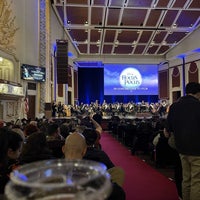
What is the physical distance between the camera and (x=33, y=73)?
12.0 metres

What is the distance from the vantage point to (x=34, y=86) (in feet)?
42.3

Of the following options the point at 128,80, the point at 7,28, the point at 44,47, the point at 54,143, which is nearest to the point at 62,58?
the point at 44,47

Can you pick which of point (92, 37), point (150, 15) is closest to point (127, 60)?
point (92, 37)

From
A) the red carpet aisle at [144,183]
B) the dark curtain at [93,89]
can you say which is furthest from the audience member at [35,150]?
the dark curtain at [93,89]

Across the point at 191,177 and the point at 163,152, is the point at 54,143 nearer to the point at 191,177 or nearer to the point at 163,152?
the point at 191,177

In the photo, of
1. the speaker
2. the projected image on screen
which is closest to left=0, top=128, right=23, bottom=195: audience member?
the speaker

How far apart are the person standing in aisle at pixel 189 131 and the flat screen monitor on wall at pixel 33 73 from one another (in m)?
9.36

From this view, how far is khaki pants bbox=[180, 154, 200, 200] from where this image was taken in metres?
2.70

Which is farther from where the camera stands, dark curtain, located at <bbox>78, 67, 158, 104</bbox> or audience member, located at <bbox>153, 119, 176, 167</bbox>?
dark curtain, located at <bbox>78, 67, 158, 104</bbox>

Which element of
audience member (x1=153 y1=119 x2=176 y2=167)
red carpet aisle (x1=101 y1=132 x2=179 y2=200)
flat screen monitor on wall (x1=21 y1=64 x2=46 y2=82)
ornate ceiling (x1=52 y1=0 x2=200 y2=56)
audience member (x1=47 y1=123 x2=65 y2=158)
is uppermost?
ornate ceiling (x1=52 y1=0 x2=200 y2=56)

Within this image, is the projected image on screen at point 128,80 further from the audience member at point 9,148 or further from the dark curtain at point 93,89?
the audience member at point 9,148

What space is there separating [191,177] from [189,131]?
1.50 feet

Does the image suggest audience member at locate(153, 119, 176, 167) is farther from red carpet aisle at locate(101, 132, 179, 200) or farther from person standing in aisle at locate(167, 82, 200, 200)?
person standing in aisle at locate(167, 82, 200, 200)

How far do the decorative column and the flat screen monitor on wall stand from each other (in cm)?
58
